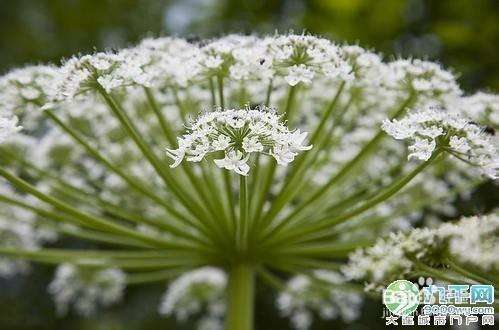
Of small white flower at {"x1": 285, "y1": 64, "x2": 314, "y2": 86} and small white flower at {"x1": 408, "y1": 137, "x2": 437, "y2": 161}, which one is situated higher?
small white flower at {"x1": 285, "y1": 64, "x2": 314, "y2": 86}

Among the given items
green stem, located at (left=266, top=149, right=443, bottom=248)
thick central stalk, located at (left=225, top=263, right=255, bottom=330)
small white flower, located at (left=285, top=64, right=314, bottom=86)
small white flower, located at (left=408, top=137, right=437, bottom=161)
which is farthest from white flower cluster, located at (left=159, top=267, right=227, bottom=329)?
small white flower, located at (left=408, top=137, right=437, bottom=161)

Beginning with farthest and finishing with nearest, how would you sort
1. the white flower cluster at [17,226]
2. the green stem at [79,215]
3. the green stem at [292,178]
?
the white flower cluster at [17,226], the green stem at [292,178], the green stem at [79,215]

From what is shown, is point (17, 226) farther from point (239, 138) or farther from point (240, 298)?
point (239, 138)

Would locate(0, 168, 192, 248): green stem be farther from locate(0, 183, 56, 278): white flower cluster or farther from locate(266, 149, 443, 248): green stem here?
locate(0, 183, 56, 278): white flower cluster

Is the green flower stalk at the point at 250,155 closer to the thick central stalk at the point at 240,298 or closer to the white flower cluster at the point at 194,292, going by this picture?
the thick central stalk at the point at 240,298

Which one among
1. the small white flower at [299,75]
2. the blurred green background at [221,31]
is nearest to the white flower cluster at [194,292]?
the blurred green background at [221,31]

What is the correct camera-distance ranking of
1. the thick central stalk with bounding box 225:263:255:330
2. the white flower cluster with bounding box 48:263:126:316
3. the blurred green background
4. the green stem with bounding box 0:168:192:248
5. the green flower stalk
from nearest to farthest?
the green flower stalk < the green stem with bounding box 0:168:192:248 < the thick central stalk with bounding box 225:263:255:330 < the blurred green background < the white flower cluster with bounding box 48:263:126:316

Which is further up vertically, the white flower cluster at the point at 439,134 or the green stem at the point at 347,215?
the white flower cluster at the point at 439,134

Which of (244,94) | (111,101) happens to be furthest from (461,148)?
(111,101)
